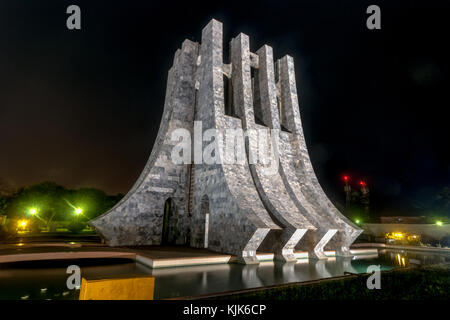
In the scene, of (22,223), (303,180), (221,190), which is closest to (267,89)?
(303,180)

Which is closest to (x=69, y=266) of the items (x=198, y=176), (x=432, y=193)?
(x=198, y=176)

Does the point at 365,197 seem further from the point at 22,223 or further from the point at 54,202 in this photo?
the point at 22,223

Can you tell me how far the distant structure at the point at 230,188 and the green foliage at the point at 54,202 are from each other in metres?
21.7

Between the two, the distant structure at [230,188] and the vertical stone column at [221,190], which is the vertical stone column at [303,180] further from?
the vertical stone column at [221,190]

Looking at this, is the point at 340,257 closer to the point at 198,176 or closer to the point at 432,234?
the point at 198,176

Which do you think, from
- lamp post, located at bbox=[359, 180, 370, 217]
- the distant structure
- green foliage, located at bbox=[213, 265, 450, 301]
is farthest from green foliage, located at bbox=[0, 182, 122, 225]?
lamp post, located at bbox=[359, 180, 370, 217]

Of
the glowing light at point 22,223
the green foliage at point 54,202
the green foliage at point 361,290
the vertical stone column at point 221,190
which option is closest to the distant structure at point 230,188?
the vertical stone column at point 221,190

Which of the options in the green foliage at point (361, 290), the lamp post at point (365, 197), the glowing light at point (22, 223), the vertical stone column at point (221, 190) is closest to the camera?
the green foliage at point (361, 290)

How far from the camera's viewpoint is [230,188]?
1060 cm

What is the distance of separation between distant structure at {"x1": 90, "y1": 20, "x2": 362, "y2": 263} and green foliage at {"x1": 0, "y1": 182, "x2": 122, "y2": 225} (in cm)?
2172

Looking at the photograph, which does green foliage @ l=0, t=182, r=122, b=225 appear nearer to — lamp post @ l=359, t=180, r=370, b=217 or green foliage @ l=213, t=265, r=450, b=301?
green foliage @ l=213, t=265, r=450, b=301

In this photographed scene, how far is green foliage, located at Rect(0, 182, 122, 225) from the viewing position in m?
30.1

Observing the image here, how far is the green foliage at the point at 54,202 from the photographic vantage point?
30.1 m

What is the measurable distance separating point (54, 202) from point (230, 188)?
29.2 meters
